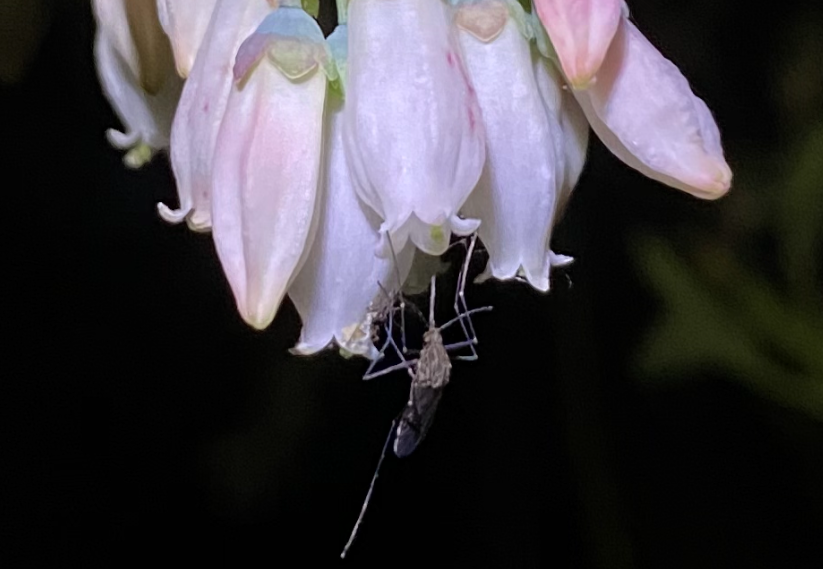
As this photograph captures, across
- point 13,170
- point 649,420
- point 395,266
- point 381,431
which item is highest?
point 395,266

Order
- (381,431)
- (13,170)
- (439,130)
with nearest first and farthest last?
(439,130)
(13,170)
(381,431)

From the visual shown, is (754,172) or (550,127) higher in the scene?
(550,127)

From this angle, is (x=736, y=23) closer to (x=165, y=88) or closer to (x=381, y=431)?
(x=381, y=431)

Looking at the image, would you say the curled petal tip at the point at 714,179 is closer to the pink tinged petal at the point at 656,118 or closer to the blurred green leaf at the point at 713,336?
the pink tinged petal at the point at 656,118

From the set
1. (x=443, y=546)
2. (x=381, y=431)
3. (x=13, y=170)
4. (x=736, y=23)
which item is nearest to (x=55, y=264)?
(x=13, y=170)

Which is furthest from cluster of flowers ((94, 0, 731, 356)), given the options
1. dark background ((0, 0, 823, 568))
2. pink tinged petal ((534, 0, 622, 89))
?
dark background ((0, 0, 823, 568))

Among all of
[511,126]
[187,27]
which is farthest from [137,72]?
[511,126]

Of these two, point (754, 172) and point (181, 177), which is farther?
point (754, 172)
